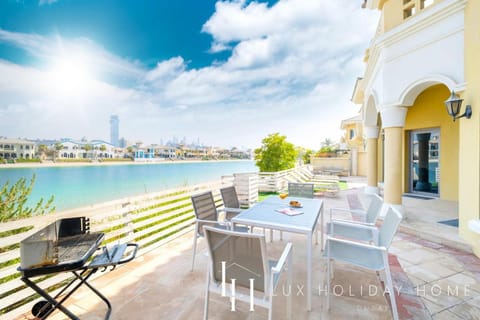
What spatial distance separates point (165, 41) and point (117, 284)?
1162cm

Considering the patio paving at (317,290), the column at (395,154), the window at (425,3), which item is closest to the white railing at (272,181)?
the column at (395,154)

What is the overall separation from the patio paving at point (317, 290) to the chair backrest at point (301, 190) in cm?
137

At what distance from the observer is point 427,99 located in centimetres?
648

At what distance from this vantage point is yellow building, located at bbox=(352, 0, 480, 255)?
10.3 ft

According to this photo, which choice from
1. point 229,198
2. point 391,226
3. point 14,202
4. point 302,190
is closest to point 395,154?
point 302,190

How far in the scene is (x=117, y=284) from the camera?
95.7 inches

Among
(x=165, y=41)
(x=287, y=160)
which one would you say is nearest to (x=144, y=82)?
(x=165, y=41)

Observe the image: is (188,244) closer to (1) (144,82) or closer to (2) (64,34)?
(2) (64,34)

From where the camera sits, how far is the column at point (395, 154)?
4.58 m

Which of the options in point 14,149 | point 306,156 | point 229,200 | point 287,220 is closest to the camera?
point 287,220

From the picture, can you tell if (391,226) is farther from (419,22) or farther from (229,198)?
(419,22)

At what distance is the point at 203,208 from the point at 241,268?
1.59 metres

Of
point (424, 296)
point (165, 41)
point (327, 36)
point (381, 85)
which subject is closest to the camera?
point (424, 296)

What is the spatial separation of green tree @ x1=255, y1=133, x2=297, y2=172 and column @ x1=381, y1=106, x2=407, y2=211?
6741 mm
